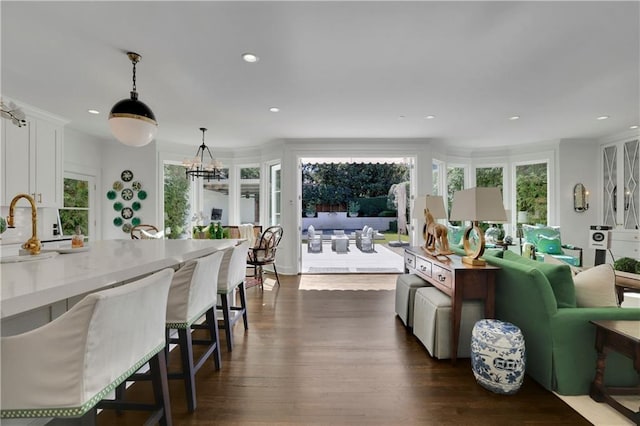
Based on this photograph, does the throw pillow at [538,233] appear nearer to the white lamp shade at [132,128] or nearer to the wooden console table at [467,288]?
the wooden console table at [467,288]

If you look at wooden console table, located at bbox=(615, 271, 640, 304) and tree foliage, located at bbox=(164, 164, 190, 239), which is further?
tree foliage, located at bbox=(164, 164, 190, 239)

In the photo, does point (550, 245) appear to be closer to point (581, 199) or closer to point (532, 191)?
point (581, 199)

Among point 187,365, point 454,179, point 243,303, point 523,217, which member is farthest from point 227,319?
point 523,217

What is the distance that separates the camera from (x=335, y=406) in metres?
1.83

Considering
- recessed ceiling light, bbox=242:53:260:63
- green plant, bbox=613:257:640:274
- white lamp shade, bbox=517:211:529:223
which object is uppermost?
recessed ceiling light, bbox=242:53:260:63

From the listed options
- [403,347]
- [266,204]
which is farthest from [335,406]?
[266,204]

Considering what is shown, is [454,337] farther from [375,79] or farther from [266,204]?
[266,204]

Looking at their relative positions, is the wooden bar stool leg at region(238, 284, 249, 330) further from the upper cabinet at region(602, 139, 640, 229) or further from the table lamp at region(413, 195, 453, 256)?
the upper cabinet at region(602, 139, 640, 229)

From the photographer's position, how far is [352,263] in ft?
22.1

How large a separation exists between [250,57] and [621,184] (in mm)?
6585

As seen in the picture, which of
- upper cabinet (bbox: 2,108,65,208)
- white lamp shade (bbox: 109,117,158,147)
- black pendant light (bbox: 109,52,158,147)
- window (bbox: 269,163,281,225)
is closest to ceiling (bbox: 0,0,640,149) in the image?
upper cabinet (bbox: 2,108,65,208)

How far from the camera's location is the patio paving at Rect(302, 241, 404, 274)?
231 inches

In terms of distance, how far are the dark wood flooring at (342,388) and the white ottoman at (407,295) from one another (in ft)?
0.46

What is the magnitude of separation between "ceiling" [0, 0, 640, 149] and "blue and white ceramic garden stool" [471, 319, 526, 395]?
85.8 inches
